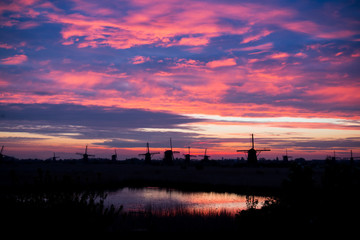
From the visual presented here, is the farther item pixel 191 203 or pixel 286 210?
pixel 191 203

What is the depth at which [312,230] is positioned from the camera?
9.06 metres

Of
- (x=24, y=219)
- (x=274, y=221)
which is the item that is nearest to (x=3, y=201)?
(x=24, y=219)

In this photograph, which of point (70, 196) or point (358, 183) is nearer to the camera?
point (358, 183)

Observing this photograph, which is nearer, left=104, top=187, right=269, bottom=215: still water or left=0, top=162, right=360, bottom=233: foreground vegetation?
left=0, top=162, right=360, bottom=233: foreground vegetation

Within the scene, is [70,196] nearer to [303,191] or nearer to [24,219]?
[24,219]

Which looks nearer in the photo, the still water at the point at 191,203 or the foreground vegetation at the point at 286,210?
the foreground vegetation at the point at 286,210

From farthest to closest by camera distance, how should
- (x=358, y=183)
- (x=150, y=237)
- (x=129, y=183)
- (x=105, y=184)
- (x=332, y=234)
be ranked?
1. (x=129, y=183)
2. (x=105, y=184)
3. (x=150, y=237)
4. (x=358, y=183)
5. (x=332, y=234)

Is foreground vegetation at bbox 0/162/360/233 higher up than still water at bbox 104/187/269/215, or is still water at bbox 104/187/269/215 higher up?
foreground vegetation at bbox 0/162/360/233

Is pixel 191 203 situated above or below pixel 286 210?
below

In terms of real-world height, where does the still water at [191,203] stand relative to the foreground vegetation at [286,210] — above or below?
below

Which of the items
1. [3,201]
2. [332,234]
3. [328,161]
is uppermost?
[328,161]

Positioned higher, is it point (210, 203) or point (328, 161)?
point (328, 161)

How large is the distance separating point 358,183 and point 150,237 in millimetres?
7808

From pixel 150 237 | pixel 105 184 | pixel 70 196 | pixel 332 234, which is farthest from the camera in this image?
pixel 105 184
